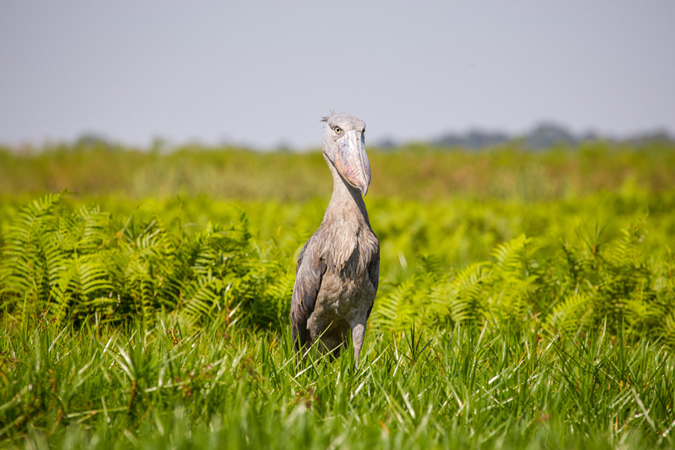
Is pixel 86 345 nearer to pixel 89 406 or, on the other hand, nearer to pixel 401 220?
pixel 89 406

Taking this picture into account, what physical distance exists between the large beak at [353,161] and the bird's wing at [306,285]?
526mm

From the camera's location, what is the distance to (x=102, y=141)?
69.1 feet

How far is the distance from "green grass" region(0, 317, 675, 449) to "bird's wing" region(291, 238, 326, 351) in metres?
0.22

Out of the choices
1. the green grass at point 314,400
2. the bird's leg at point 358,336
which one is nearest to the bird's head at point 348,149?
the bird's leg at point 358,336

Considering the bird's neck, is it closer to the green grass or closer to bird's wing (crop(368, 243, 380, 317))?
bird's wing (crop(368, 243, 380, 317))

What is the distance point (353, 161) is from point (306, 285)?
2.69 ft

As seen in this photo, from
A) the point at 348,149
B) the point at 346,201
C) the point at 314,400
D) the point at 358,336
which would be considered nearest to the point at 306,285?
the point at 358,336

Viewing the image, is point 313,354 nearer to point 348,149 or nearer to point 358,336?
point 358,336

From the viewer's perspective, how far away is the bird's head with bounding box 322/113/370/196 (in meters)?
2.58

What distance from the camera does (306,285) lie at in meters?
2.88

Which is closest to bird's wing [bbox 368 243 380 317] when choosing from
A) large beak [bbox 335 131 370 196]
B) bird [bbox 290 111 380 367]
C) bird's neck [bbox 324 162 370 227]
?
bird [bbox 290 111 380 367]

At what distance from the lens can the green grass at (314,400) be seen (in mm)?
1997

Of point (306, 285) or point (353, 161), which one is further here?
point (306, 285)

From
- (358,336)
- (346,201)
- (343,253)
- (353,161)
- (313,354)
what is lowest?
(313,354)
